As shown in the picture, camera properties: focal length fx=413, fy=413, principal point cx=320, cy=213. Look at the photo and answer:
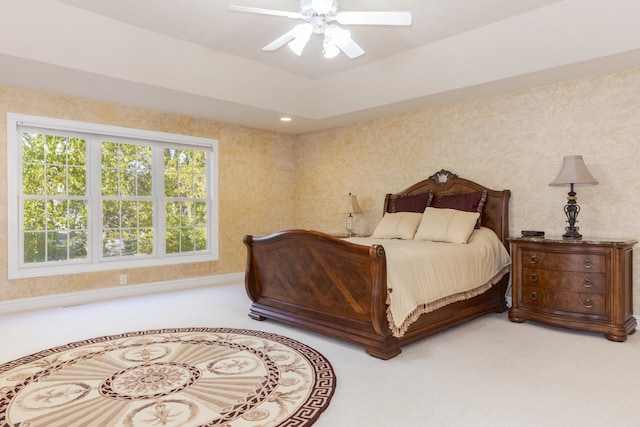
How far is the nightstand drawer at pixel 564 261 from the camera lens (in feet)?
11.3

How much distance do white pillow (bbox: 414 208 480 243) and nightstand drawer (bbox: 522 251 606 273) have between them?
571 millimetres

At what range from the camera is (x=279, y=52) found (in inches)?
182

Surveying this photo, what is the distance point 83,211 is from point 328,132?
3.56 meters

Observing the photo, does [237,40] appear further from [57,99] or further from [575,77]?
[575,77]

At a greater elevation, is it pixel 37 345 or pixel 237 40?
pixel 237 40

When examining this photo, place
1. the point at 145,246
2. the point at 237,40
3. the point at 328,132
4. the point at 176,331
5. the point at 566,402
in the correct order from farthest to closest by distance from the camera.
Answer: the point at 328,132
the point at 145,246
the point at 237,40
the point at 176,331
the point at 566,402

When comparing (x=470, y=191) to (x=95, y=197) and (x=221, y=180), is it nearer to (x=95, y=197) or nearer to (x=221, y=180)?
(x=221, y=180)

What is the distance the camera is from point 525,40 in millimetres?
3766

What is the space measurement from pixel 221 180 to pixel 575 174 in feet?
14.5

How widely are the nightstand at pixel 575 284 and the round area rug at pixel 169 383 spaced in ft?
7.05

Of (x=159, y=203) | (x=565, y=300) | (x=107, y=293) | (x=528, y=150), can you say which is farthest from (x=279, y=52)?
(x=565, y=300)

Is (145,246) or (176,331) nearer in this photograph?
(176,331)

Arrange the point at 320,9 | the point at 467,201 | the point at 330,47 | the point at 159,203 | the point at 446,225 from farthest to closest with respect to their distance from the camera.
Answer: the point at 159,203 → the point at 467,201 → the point at 446,225 → the point at 330,47 → the point at 320,9

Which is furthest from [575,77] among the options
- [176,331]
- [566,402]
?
[176,331]
